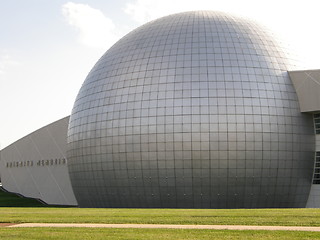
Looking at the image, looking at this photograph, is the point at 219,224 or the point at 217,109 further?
the point at 217,109

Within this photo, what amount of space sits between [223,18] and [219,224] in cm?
2202

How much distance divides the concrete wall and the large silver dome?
17.6 meters

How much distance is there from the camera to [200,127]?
30.4 m

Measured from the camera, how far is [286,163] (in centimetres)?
3150

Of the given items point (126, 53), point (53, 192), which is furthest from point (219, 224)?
point (53, 192)

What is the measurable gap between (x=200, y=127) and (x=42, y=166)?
3011cm

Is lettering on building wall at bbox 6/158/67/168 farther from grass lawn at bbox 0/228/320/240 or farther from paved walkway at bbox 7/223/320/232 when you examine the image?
grass lawn at bbox 0/228/320/240

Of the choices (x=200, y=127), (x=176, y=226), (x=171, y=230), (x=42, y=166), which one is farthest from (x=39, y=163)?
(x=171, y=230)

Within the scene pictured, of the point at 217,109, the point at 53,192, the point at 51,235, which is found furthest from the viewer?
the point at 53,192

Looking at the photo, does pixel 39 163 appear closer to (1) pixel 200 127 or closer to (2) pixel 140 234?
(1) pixel 200 127

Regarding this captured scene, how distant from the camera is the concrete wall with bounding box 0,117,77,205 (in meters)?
52.0

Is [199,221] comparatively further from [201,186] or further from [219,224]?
[201,186]

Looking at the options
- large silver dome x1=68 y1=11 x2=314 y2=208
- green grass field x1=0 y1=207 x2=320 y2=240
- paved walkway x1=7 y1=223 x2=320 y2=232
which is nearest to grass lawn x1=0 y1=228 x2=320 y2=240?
green grass field x1=0 y1=207 x2=320 y2=240

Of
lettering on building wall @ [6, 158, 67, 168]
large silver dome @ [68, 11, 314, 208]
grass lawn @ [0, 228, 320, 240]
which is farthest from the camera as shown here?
lettering on building wall @ [6, 158, 67, 168]
